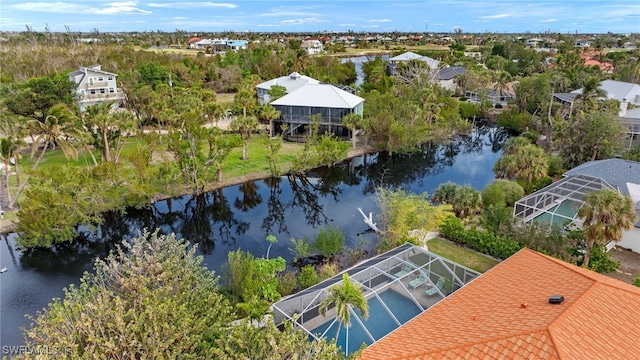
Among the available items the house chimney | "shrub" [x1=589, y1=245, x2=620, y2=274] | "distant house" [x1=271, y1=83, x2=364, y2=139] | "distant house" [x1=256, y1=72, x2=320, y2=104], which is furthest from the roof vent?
"distant house" [x1=256, y1=72, x2=320, y2=104]

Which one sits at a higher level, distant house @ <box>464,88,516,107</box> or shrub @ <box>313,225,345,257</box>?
distant house @ <box>464,88,516,107</box>

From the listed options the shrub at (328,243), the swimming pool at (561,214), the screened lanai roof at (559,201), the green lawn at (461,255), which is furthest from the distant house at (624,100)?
the shrub at (328,243)

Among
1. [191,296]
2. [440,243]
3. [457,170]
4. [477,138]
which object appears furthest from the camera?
[477,138]

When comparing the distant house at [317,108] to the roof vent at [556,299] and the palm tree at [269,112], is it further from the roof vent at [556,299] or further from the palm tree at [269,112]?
the roof vent at [556,299]

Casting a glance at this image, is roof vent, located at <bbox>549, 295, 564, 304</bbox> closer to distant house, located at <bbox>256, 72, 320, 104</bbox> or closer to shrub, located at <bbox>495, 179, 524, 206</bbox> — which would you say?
shrub, located at <bbox>495, 179, 524, 206</bbox>

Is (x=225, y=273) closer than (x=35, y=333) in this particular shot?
No

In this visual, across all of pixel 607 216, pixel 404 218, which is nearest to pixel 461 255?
pixel 404 218

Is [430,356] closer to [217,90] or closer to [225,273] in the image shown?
[225,273]

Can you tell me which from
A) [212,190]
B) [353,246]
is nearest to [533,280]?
[353,246]
